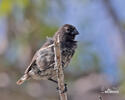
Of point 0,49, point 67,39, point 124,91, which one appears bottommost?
point 124,91

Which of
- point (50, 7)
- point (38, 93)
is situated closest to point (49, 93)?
point (38, 93)

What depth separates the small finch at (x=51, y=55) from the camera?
6.34 meters

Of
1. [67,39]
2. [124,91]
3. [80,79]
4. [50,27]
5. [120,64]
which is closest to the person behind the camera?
[67,39]

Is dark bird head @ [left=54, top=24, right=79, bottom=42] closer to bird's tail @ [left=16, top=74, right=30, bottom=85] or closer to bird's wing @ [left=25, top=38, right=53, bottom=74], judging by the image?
bird's wing @ [left=25, top=38, right=53, bottom=74]

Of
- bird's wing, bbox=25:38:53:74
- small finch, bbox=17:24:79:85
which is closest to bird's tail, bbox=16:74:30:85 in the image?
small finch, bbox=17:24:79:85

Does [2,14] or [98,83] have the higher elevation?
[2,14]

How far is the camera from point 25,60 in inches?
397

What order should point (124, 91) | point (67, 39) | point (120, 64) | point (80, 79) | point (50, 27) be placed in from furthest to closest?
point (80, 79), point (50, 27), point (120, 64), point (124, 91), point (67, 39)

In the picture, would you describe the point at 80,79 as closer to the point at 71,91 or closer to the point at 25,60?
the point at 71,91

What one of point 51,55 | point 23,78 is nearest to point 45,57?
point 51,55

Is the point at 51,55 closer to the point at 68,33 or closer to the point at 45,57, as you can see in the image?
the point at 45,57

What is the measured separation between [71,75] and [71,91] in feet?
1.10

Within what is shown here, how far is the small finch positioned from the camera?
6.34 metres

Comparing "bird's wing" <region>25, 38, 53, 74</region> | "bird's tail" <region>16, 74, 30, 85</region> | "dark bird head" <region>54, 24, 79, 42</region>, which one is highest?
"dark bird head" <region>54, 24, 79, 42</region>
